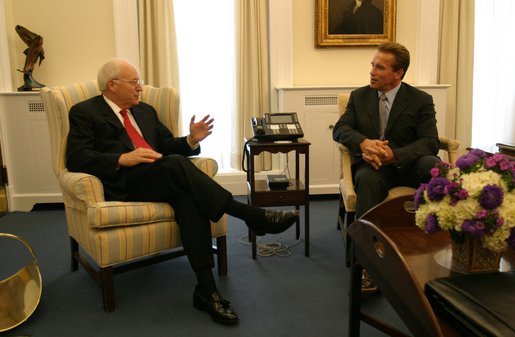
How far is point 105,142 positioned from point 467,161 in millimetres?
1803

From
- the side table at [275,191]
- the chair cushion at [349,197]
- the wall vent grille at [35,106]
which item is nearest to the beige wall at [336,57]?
the side table at [275,191]

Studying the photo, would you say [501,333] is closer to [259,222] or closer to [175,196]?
[259,222]

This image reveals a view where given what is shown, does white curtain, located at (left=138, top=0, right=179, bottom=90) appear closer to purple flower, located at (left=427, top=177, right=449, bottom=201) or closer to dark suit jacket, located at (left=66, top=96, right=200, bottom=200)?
dark suit jacket, located at (left=66, top=96, right=200, bottom=200)

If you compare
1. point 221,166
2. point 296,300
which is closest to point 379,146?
point 296,300

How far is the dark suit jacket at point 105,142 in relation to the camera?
2242 millimetres

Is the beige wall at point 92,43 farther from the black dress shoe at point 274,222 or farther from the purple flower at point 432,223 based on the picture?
the purple flower at point 432,223

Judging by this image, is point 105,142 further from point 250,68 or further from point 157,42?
point 250,68

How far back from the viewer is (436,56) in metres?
4.01

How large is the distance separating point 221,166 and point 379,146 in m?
1.99

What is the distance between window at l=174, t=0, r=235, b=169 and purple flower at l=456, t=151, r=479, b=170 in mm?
2812

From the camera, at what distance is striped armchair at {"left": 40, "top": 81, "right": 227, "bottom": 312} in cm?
203

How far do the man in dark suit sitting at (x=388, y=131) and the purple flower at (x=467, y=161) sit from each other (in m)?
0.98

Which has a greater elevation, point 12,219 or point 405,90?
point 405,90

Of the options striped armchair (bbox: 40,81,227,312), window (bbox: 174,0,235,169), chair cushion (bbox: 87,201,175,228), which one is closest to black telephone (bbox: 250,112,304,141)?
striped armchair (bbox: 40,81,227,312)
